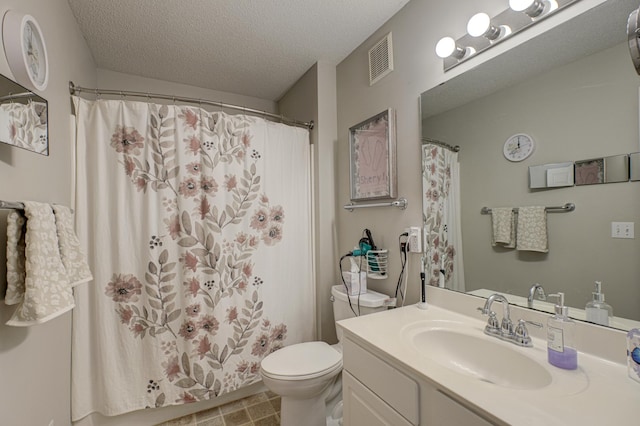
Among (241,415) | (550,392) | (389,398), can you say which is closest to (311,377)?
(389,398)

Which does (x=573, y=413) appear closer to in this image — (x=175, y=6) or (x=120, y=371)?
(x=120, y=371)

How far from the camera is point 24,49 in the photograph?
35.9 inches

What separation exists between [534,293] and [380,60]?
4.91ft

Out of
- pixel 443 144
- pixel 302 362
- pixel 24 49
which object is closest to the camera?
pixel 24 49

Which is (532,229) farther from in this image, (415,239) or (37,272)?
(37,272)

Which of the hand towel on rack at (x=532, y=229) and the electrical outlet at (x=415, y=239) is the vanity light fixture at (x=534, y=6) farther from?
the electrical outlet at (x=415, y=239)

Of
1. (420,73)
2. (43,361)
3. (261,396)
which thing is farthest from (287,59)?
(261,396)

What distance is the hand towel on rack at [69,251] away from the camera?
1.02m

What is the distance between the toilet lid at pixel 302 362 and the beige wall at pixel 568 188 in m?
0.87

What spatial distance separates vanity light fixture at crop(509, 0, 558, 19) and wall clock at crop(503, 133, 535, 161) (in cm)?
44

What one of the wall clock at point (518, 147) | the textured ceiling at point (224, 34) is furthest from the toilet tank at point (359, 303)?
the textured ceiling at point (224, 34)

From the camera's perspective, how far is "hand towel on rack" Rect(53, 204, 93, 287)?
1018 millimetres

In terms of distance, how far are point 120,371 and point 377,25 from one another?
2600 mm

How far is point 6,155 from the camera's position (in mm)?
884
